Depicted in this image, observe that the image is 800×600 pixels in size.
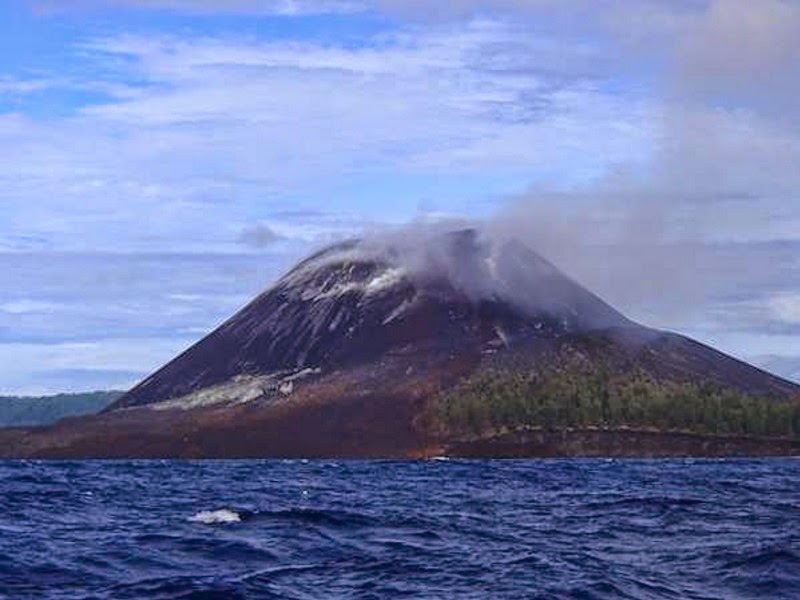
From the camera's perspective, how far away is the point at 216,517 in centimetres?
5031

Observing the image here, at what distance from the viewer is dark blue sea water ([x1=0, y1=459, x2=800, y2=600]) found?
33500 millimetres

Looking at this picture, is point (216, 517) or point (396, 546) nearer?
point (396, 546)

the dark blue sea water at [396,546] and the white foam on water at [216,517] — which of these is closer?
the dark blue sea water at [396,546]

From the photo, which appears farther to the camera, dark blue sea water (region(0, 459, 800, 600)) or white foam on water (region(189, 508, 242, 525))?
white foam on water (region(189, 508, 242, 525))

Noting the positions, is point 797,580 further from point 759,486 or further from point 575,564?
point 759,486

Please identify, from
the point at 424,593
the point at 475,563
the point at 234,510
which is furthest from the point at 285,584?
the point at 234,510

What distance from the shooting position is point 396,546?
41812 millimetres

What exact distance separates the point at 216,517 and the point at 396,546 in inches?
408

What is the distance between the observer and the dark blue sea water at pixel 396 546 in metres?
33.5

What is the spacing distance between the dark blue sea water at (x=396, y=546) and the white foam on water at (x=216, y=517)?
0.24ft

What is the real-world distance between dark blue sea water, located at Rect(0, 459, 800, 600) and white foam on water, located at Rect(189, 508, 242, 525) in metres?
0.07

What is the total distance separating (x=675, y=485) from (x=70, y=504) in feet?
119

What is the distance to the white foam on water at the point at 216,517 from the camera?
1929 inches

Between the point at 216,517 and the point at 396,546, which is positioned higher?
the point at 216,517
